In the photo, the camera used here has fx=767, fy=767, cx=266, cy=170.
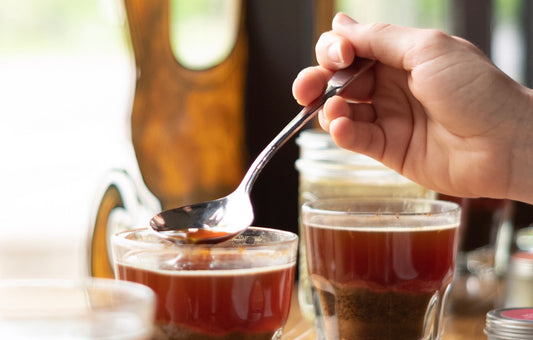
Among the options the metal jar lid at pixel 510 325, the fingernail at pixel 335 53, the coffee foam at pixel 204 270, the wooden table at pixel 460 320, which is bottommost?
the wooden table at pixel 460 320

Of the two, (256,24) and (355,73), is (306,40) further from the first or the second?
(355,73)

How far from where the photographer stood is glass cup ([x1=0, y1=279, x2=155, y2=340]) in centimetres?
53

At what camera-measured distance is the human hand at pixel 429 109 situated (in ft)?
3.42

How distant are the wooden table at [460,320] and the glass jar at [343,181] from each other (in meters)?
0.04

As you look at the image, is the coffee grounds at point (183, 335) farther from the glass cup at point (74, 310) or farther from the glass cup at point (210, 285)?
the glass cup at point (74, 310)

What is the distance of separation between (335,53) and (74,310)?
0.64 meters

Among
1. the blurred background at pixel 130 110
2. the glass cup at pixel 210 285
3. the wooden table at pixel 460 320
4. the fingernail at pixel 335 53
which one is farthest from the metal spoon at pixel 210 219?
the blurred background at pixel 130 110

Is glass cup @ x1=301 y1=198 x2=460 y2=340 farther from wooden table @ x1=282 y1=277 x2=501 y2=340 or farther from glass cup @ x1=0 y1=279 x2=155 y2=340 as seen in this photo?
glass cup @ x1=0 y1=279 x2=155 y2=340

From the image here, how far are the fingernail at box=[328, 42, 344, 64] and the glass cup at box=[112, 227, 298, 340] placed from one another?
1.17 ft

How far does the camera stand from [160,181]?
1601mm

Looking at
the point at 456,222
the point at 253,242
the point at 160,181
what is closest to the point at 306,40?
the point at 160,181

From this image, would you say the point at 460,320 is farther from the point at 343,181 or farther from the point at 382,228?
the point at 382,228

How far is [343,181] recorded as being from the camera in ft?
4.32

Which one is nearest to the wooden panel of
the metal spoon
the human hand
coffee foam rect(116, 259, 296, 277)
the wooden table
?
the wooden table
